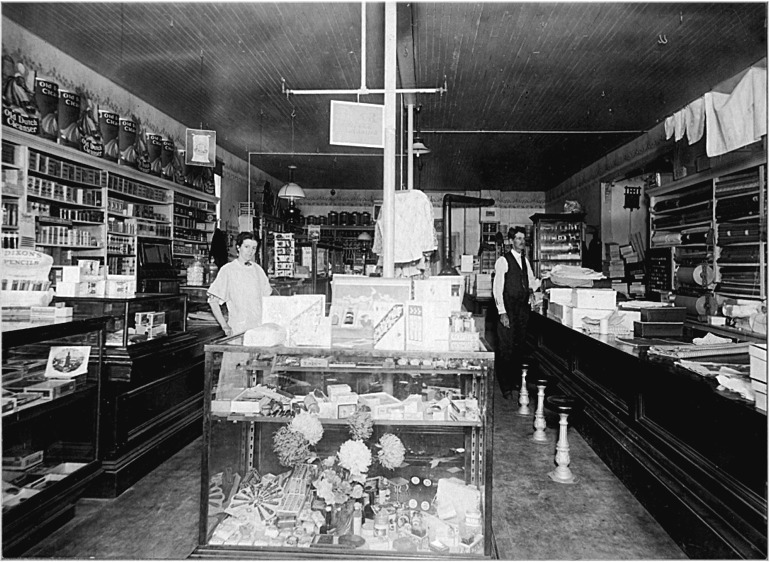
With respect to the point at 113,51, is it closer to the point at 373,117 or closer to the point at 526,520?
the point at 373,117

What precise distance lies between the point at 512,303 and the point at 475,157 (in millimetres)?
5427

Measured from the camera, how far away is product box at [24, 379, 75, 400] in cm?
294

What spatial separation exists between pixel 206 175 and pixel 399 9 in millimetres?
6195

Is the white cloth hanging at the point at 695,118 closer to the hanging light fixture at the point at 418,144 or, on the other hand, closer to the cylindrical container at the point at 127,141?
the hanging light fixture at the point at 418,144

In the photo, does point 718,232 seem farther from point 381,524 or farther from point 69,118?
point 69,118

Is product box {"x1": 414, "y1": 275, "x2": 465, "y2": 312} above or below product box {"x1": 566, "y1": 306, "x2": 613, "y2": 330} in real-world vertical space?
above

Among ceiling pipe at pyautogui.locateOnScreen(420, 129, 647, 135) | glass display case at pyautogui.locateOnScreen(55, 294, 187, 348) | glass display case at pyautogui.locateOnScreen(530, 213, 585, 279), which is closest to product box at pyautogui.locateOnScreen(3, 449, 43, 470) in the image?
glass display case at pyautogui.locateOnScreen(55, 294, 187, 348)

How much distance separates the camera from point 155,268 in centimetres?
796

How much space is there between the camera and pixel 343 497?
2.54 meters

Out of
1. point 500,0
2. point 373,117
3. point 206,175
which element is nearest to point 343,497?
point 373,117

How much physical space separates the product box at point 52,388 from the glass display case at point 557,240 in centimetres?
945

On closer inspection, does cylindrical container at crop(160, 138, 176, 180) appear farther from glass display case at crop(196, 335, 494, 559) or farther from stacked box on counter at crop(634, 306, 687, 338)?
stacked box on counter at crop(634, 306, 687, 338)

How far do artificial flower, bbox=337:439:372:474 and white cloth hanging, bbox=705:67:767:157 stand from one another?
13.4 ft

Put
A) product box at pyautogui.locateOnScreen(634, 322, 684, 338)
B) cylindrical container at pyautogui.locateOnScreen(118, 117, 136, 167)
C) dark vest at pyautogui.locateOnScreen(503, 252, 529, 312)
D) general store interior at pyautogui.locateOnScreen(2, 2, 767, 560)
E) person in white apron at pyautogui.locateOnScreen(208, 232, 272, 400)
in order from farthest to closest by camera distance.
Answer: cylindrical container at pyautogui.locateOnScreen(118, 117, 136, 167), dark vest at pyautogui.locateOnScreen(503, 252, 529, 312), person in white apron at pyautogui.locateOnScreen(208, 232, 272, 400), product box at pyautogui.locateOnScreen(634, 322, 684, 338), general store interior at pyautogui.locateOnScreen(2, 2, 767, 560)
